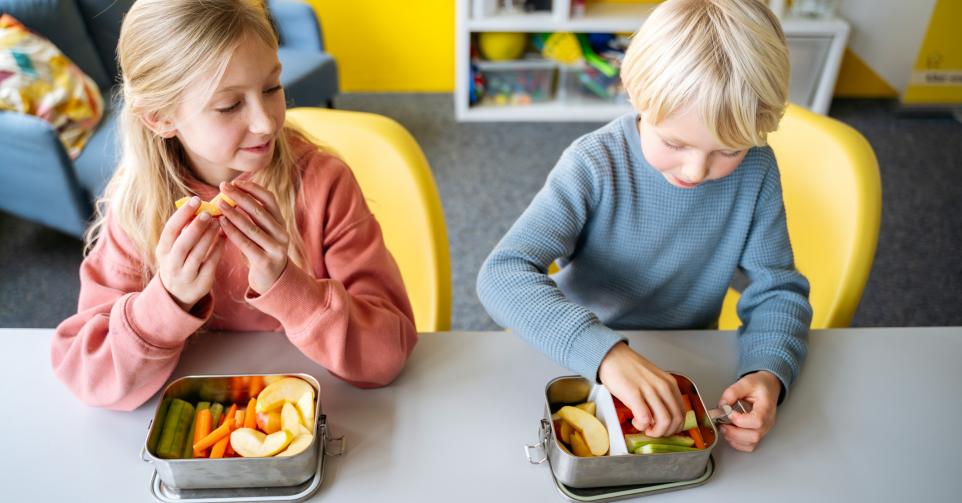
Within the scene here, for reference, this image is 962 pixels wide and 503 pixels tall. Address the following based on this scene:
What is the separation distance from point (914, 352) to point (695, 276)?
31 centimetres

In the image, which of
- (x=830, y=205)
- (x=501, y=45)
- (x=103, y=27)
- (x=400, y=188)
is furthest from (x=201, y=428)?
(x=501, y=45)

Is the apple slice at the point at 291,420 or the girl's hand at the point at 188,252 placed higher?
the girl's hand at the point at 188,252

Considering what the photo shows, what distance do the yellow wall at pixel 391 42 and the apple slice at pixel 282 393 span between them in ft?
8.64

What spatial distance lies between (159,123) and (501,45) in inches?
89.3

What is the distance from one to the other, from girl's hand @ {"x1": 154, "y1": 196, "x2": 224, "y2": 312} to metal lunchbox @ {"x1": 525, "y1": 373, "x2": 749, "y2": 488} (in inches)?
15.2

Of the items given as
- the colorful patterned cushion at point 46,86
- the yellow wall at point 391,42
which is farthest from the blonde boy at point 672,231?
the yellow wall at point 391,42

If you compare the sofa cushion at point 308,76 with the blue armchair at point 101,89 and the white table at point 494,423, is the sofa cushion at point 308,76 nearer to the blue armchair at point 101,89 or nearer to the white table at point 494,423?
the blue armchair at point 101,89

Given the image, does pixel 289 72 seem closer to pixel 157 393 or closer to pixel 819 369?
pixel 157 393

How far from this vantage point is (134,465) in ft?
2.38

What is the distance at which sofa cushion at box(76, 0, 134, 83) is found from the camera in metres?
A: 2.49

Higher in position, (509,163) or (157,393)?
(157,393)

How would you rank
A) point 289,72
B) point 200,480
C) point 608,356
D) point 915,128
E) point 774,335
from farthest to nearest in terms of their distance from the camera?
1. point 915,128
2. point 289,72
3. point 774,335
4. point 608,356
5. point 200,480

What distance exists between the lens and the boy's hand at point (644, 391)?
72 centimetres

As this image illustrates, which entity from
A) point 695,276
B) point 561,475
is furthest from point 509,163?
point 561,475
